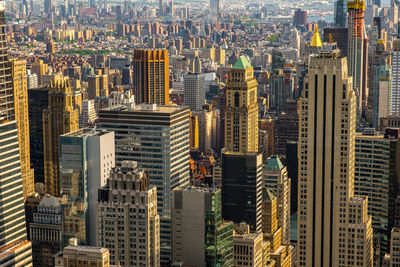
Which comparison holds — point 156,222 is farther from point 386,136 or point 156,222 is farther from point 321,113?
point 386,136

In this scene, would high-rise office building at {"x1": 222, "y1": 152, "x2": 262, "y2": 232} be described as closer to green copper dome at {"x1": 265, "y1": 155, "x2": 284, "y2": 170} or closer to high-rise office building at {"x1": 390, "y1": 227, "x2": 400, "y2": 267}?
green copper dome at {"x1": 265, "y1": 155, "x2": 284, "y2": 170}

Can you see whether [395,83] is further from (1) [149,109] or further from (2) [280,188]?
(1) [149,109]

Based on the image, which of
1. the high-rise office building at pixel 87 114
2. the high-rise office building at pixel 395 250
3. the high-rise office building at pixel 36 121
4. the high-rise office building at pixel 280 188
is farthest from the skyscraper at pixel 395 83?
the high-rise office building at pixel 395 250

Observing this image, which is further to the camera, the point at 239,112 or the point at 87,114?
the point at 87,114

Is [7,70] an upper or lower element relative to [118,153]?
upper

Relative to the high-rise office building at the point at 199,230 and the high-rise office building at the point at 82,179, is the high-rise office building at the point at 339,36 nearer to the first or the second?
the high-rise office building at the point at 82,179

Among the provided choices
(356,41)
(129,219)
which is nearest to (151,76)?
(356,41)

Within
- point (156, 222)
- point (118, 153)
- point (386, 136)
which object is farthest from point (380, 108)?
point (156, 222)
